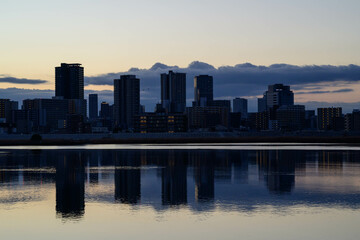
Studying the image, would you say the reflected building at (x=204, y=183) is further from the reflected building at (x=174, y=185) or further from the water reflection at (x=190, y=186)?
the reflected building at (x=174, y=185)

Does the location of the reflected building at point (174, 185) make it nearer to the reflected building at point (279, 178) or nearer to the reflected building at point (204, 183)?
the reflected building at point (204, 183)

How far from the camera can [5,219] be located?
24.9 metres

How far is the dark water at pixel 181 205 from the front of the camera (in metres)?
21.7

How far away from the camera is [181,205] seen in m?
28.4

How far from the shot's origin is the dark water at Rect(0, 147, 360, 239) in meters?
21.7

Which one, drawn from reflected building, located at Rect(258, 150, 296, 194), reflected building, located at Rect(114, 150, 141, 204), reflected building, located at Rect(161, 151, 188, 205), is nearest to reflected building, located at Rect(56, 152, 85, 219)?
reflected building, located at Rect(114, 150, 141, 204)

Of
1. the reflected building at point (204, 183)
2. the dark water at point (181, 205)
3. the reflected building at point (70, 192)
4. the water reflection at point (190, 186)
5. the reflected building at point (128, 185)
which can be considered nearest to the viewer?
the dark water at point (181, 205)

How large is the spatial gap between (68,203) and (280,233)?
1431 centimetres

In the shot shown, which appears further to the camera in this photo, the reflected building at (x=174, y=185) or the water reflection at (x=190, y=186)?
the reflected building at (x=174, y=185)

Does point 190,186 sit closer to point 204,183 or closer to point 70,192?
point 204,183

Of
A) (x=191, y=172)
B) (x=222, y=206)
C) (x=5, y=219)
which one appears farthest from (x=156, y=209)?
(x=191, y=172)

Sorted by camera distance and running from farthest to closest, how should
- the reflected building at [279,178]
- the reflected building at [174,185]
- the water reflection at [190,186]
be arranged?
the reflected building at [279,178] < the reflected building at [174,185] < the water reflection at [190,186]

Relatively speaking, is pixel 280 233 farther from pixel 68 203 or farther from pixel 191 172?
pixel 191 172

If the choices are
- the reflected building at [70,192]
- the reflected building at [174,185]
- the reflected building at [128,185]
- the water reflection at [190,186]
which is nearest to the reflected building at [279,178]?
the water reflection at [190,186]
